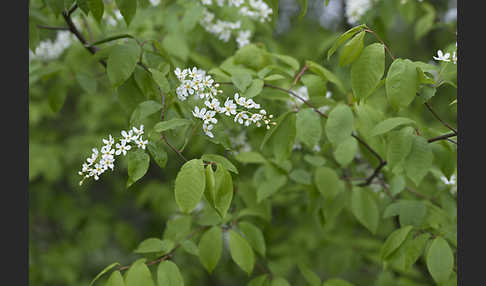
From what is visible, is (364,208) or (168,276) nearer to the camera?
(168,276)

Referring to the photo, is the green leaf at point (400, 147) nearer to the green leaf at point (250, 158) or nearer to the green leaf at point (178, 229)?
the green leaf at point (250, 158)

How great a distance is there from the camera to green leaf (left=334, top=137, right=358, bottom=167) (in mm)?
2164

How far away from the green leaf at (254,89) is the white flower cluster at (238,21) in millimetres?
809

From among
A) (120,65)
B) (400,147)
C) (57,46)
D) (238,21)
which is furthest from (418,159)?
(57,46)

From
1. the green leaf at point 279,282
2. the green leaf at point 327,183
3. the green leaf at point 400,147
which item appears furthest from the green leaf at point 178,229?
the green leaf at point 400,147

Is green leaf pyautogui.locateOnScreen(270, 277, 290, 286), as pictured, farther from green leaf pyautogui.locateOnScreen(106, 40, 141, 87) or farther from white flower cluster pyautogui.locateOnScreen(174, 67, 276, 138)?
green leaf pyautogui.locateOnScreen(106, 40, 141, 87)

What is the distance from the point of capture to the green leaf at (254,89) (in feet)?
5.77

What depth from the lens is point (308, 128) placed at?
74.2 inches

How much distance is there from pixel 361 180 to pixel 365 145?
407 millimetres

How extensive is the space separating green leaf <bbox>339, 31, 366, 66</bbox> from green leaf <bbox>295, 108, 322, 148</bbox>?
14.5 inches

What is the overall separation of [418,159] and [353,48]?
1.66 feet

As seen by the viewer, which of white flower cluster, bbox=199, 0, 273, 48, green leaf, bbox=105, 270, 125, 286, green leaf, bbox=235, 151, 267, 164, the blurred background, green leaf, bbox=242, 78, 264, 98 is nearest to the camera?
green leaf, bbox=105, 270, 125, 286

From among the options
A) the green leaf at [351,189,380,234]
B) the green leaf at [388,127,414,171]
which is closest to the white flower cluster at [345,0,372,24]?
the green leaf at [351,189,380,234]

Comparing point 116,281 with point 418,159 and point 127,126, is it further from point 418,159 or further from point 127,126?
point 127,126
